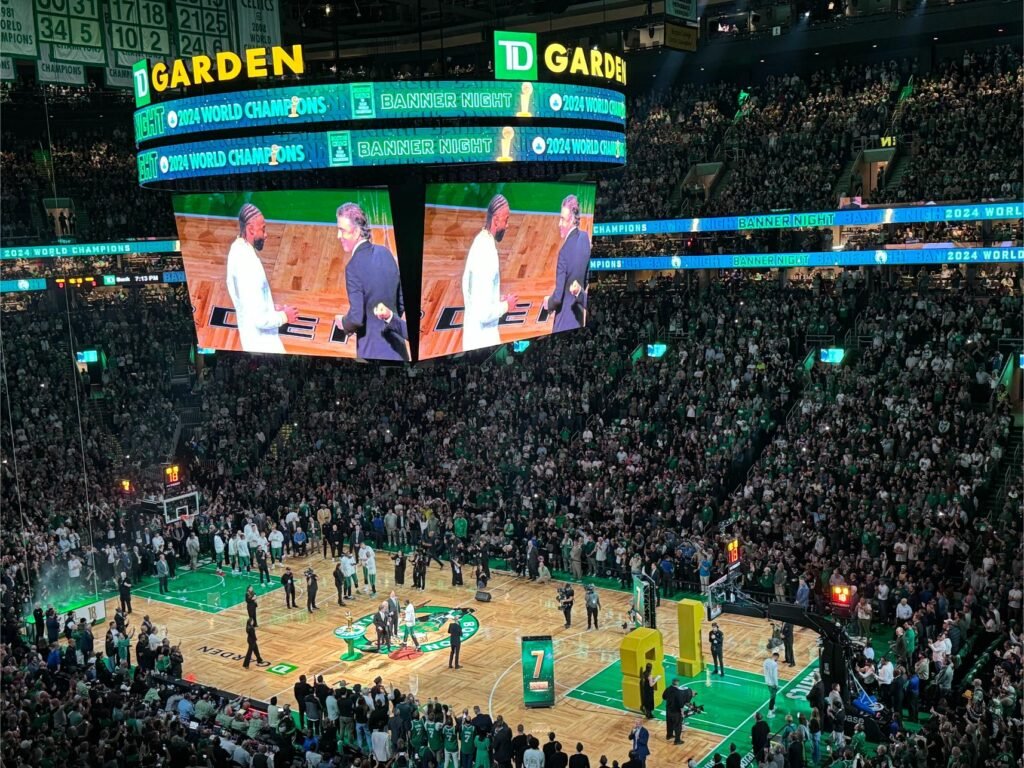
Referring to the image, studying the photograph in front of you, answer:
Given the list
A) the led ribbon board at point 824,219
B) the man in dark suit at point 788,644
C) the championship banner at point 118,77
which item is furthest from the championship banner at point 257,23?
the led ribbon board at point 824,219

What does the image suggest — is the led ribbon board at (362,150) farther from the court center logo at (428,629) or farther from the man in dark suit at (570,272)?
the court center logo at (428,629)

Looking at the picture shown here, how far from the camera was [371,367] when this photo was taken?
3778 centimetres

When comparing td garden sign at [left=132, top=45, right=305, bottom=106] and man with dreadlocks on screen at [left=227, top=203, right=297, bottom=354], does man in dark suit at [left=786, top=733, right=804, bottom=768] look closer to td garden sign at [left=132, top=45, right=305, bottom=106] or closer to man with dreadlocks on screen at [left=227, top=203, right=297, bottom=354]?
man with dreadlocks on screen at [left=227, top=203, right=297, bottom=354]

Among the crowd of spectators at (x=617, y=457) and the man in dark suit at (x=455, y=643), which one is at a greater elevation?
the crowd of spectators at (x=617, y=457)

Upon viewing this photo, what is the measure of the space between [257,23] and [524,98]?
5.45 metres

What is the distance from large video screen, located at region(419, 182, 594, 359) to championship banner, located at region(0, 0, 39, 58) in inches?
272

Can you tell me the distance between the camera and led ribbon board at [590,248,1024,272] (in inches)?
1179

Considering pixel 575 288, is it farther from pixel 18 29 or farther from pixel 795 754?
pixel 18 29

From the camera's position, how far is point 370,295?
802 inches

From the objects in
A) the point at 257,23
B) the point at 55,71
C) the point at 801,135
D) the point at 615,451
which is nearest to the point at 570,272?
the point at 257,23

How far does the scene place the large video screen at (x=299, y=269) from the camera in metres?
20.2

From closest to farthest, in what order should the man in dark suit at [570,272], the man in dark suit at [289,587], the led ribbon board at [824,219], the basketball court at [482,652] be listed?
1. the basketball court at [482,652]
2. the man in dark suit at [570,272]
3. the man in dark suit at [289,587]
4. the led ribbon board at [824,219]

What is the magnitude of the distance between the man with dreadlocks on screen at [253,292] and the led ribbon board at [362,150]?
3.59ft

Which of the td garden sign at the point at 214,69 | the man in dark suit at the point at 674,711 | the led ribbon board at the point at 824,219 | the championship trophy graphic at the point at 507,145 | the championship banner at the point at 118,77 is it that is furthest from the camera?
the led ribbon board at the point at 824,219
